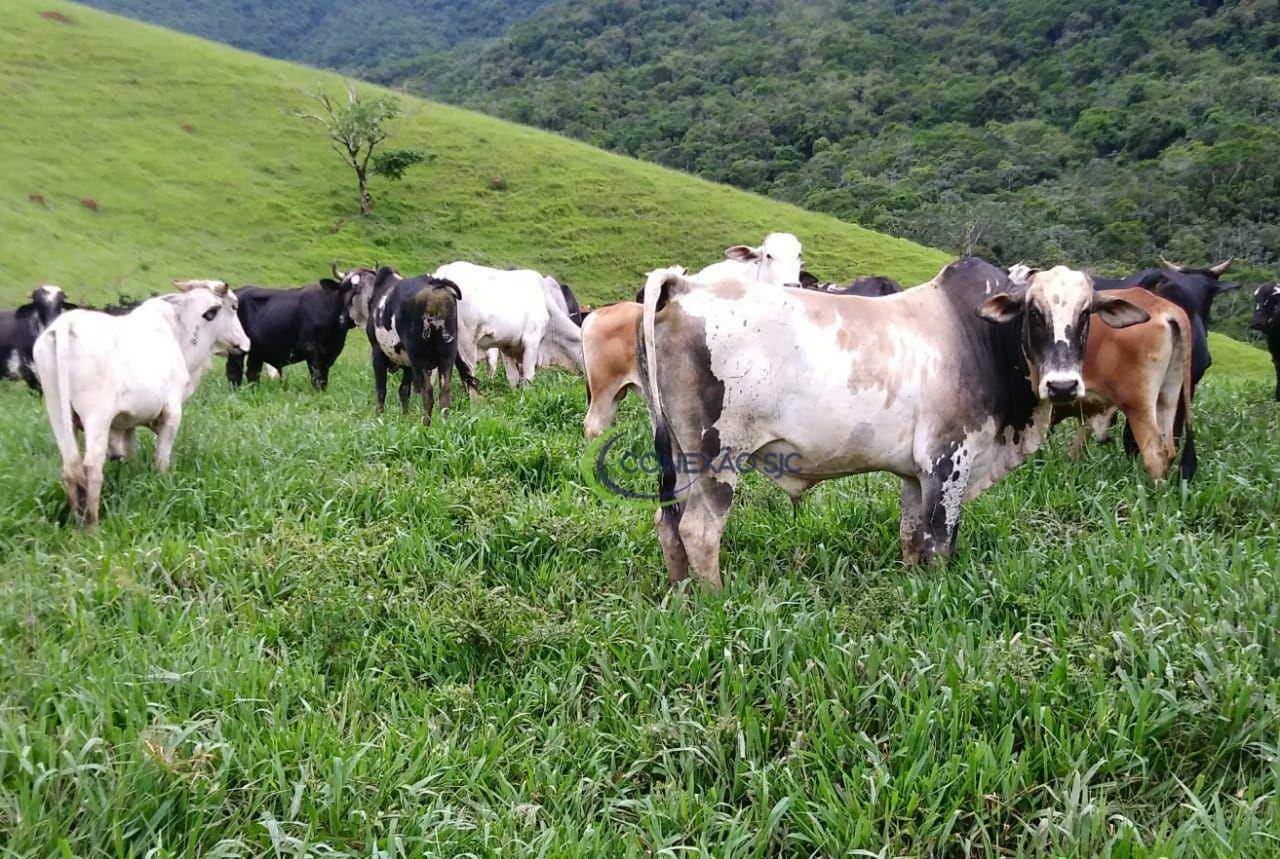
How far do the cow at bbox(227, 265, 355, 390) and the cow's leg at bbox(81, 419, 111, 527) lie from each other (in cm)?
602

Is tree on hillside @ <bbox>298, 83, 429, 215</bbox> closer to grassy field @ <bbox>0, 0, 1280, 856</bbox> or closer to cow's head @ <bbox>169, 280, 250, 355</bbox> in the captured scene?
cow's head @ <bbox>169, 280, 250, 355</bbox>

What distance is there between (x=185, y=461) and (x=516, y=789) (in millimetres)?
4478

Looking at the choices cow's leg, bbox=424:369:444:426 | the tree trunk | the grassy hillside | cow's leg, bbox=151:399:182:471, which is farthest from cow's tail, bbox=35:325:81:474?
the tree trunk

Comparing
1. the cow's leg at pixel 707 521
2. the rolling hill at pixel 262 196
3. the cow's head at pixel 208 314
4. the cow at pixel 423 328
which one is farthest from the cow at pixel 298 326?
the rolling hill at pixel 262 196

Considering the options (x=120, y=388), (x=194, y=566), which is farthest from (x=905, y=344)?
(x=120, y=388)

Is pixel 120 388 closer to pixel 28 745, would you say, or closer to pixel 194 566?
pixel 194 566

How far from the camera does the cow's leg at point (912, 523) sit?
454 cm

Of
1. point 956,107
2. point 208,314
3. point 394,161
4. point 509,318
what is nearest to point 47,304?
point 208,314

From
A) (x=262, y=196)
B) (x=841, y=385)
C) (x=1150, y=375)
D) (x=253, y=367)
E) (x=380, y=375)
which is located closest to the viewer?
(x=841, y=385)

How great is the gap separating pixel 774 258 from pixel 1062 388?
4782mm

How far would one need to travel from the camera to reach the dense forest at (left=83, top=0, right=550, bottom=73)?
102688mm

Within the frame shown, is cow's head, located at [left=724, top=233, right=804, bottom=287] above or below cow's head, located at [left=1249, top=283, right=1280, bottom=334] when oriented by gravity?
above

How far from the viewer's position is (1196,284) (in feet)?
25.3

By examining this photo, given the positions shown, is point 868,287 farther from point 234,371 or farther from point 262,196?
point 262,196
